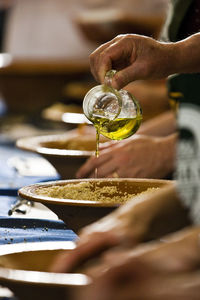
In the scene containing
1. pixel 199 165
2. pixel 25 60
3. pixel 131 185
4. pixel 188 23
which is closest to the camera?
pixel 199 165

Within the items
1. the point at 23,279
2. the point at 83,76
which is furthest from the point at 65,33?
the point at 23,279

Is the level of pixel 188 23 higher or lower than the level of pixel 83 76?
higher

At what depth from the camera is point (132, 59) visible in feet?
4.67

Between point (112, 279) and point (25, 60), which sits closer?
point (112, 279)

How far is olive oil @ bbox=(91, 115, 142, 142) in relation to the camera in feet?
4.87

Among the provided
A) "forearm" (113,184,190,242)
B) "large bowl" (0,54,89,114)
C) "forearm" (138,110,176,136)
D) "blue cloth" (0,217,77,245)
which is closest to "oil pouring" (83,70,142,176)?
"blue cloth" (0,217,77,245)

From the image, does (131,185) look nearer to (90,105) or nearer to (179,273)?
(90,105)

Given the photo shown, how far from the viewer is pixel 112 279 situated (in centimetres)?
70

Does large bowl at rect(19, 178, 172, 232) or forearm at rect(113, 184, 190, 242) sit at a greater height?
forearm at rect(113, 184, 190, 242)

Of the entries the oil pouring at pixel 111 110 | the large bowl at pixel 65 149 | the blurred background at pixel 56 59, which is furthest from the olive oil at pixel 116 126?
the blurred background at pixel 56 59

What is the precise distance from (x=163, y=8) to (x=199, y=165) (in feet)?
18.7

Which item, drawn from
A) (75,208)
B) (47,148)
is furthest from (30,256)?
(47,148)

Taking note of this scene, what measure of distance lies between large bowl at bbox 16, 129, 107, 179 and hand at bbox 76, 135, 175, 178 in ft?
0.24

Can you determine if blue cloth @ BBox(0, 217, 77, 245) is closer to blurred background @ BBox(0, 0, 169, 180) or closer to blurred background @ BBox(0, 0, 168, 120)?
blurred background @ BBox(0, 0, 168, 120)
